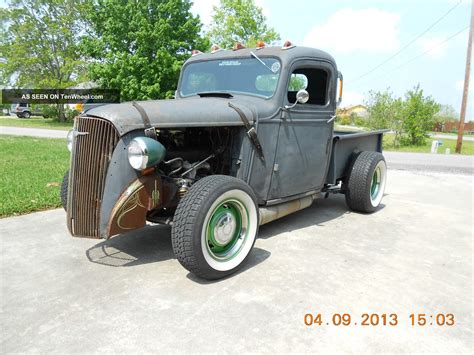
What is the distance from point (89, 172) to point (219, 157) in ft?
4.46

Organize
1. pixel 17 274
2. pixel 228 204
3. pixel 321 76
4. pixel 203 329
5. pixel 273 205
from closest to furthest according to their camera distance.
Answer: pixel 203 329 → pixel 17 274 → pixel 228 204 → pixel 273 205 → pixel 321 76

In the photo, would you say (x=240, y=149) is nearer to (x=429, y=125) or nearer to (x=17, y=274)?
(x=17, y=274)

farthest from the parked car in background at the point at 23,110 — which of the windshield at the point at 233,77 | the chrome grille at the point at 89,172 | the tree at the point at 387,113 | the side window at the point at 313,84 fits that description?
the chrome grille at the point at 89,172

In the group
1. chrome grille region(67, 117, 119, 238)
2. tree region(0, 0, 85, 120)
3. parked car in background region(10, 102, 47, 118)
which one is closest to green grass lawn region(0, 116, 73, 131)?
tree region(0, 0, 85, 120)

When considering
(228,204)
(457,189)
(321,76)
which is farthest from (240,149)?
(457,189)

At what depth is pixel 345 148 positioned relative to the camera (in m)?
5.42

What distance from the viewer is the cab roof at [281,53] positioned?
422cm

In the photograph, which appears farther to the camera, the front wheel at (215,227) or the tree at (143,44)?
the tree at (143,44)

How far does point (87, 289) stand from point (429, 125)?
22.7 metres

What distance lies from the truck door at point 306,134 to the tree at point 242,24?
71.0ft

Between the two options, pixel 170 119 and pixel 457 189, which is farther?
pixel 457 189

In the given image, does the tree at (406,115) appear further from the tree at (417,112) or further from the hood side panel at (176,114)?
the hood side panel at (176,114)

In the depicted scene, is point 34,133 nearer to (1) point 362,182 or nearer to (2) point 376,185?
(2) point 376,185

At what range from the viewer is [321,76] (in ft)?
15.6
